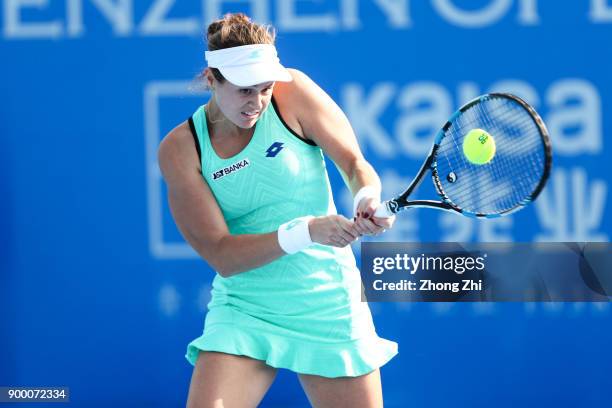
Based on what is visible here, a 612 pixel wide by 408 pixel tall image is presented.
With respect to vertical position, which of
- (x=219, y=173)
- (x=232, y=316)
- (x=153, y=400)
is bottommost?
(x=153, y=400)

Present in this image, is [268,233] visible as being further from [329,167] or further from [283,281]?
[329,167]

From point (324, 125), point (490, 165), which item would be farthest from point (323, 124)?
point (490, 165)

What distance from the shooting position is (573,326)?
4480 mm

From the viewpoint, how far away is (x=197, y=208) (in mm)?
3129

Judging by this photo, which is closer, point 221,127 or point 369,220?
point 369,220

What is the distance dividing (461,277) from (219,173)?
1679 mm

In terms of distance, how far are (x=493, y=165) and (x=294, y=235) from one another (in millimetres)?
944

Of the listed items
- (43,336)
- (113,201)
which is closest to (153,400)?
(43,336)

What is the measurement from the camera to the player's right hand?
111 inches

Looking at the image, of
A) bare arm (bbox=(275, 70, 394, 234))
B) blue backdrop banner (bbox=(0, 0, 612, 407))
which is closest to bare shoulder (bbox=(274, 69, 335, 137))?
bare arm (bbox=(275, 70, 394, 234))

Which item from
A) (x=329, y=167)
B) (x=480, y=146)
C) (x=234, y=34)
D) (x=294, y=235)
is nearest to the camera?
(x=480, y=146)

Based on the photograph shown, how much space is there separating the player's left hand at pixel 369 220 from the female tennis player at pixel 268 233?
0.21 meters

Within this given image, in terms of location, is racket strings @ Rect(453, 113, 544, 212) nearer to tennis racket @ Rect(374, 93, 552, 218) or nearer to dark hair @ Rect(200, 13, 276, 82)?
tennis racket @ Rect(374, 93, 552, 218)

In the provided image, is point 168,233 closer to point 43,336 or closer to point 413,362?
point 43,336
